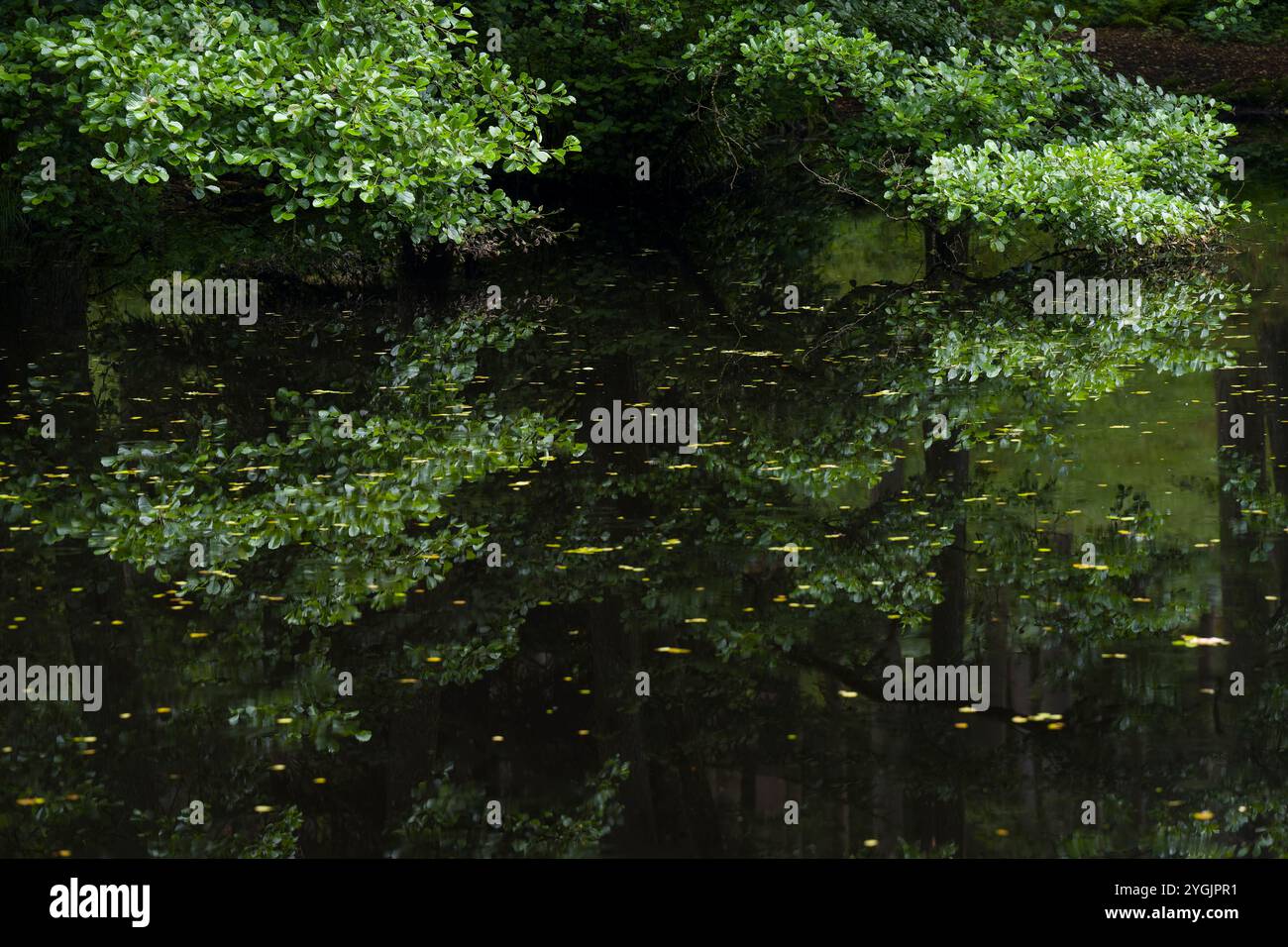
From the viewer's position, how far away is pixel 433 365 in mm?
14039

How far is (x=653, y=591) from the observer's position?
7.95 metres

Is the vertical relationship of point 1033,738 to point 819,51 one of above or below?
below

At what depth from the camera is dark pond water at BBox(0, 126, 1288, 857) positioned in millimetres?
5734

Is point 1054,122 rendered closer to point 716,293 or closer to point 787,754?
point 716,293

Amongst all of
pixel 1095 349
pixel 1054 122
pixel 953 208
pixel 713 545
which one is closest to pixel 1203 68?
pixel 1054 122

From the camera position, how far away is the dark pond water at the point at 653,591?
5734 millimetres

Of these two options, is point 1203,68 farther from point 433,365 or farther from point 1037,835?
point 1037,835

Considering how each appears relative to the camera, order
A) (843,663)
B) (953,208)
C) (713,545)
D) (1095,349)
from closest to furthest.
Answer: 1. (843,663)
2. (713,545)
3. (1095,349)
4. (953,208)

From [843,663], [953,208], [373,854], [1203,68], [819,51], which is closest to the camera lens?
[373,854]

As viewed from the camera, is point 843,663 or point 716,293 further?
point 716,293

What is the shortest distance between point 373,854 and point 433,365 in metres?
8.96
